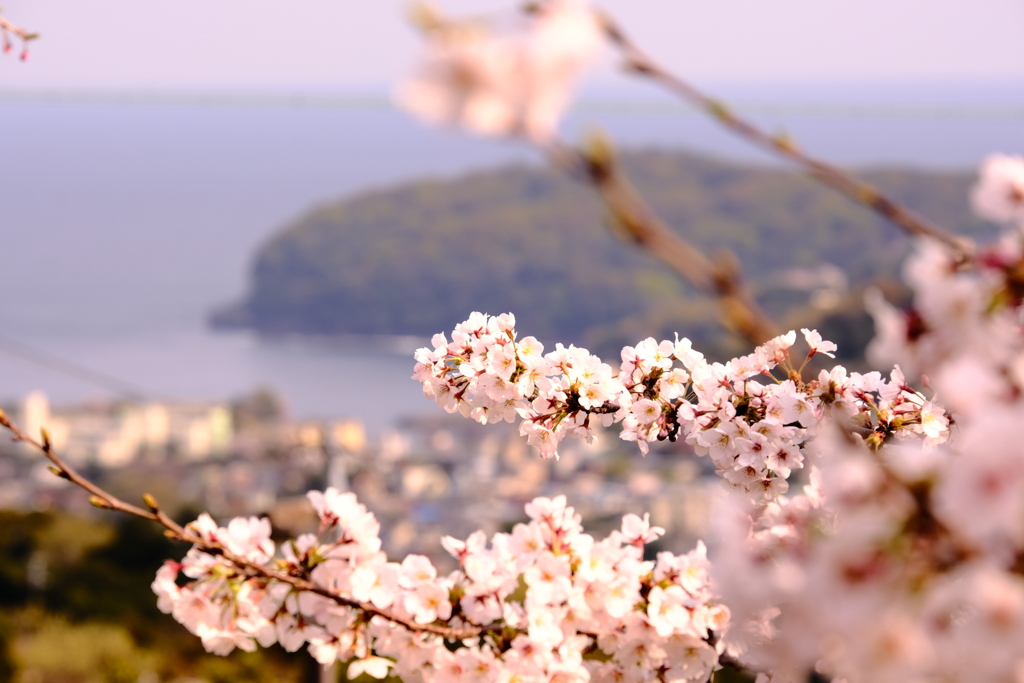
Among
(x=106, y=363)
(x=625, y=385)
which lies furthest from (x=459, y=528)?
(x=106, y=363)

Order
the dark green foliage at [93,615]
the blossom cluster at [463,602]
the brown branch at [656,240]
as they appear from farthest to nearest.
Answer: the dark green foliage at [93,615], the blossom cluster at [463,602], the brown branch at [656,240]

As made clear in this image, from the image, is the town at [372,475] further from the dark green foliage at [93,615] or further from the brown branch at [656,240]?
the brown branch at [656,240]

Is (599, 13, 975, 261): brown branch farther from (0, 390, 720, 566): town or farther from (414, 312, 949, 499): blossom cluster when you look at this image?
(0, 390, 720, 566): town

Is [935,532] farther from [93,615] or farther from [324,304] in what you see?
[324,304]

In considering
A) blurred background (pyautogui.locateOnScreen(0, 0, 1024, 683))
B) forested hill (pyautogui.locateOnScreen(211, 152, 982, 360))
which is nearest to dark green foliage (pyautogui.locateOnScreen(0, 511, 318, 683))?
blurred background (pyautogui.locateOnScreen(0, 0, 1024, 683))

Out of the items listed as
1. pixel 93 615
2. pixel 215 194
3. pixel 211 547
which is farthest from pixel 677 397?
pixel 215 194

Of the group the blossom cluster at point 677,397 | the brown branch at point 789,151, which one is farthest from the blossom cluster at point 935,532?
the blossom cluster at point 677,397
